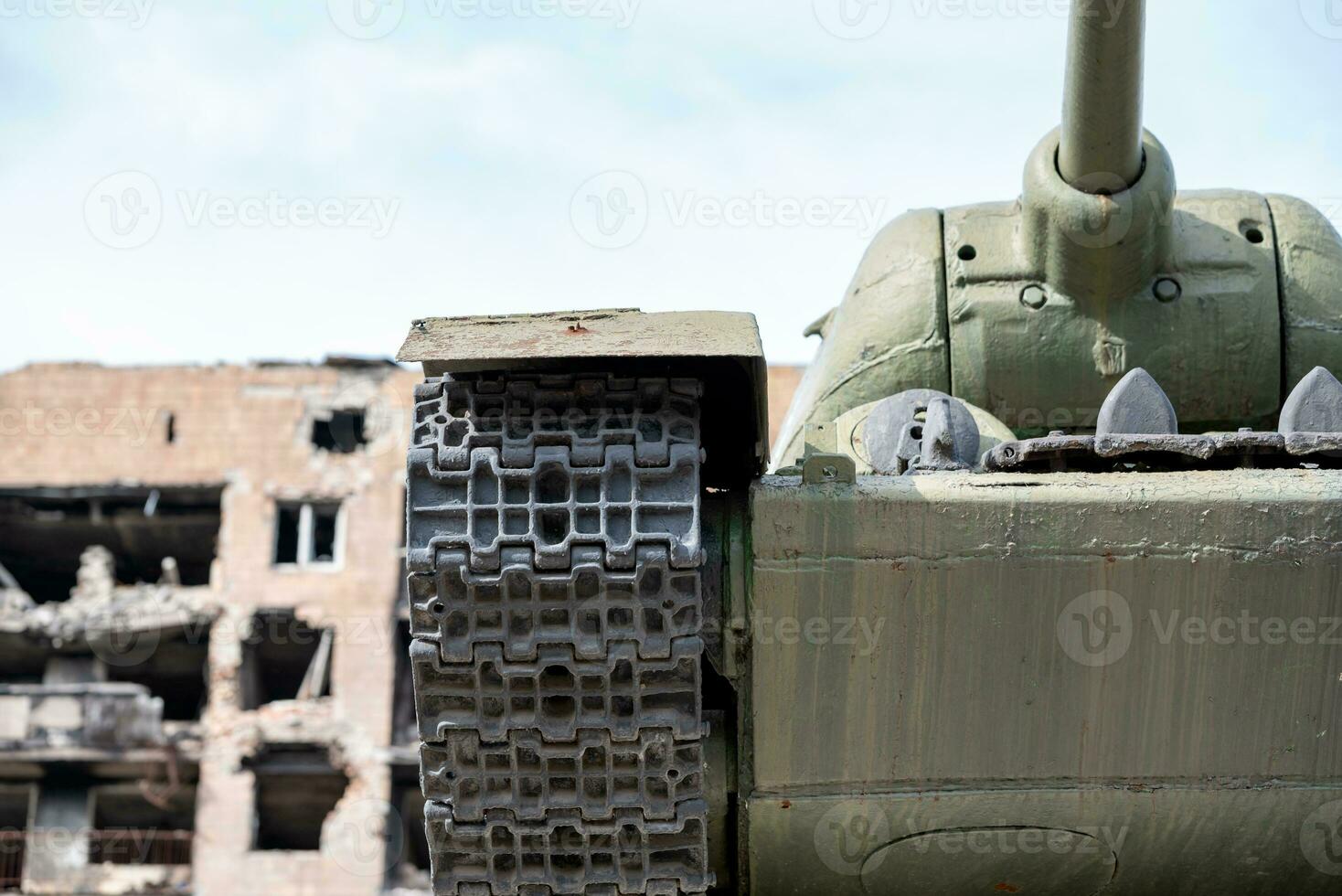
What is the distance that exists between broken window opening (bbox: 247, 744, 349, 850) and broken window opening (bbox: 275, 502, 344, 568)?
3.07 metres

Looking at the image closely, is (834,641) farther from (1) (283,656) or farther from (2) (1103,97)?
(1) (283,656)

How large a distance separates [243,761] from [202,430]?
532 cm

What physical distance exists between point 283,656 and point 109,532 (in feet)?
11.5

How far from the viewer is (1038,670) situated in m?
4.70

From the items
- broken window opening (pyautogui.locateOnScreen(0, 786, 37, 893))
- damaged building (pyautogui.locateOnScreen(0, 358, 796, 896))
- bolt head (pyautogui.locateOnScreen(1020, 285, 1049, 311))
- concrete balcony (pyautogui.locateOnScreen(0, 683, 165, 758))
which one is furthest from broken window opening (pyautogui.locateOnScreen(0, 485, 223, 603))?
bolt head (pyautogui.locateOnScreen(1020, 285, 1049, 311))

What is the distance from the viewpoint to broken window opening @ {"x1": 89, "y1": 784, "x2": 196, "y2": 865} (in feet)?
95.8

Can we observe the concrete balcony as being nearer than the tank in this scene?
No

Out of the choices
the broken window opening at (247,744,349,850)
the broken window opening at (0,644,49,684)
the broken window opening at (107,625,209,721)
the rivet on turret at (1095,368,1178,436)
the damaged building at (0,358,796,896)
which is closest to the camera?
the rivet on turret at (1095,368,1178,436)

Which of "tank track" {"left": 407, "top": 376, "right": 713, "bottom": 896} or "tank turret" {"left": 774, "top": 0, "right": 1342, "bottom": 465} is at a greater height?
"tank turret" {"left": 774, "top": 0, "right": 1342, "bottom": 465}

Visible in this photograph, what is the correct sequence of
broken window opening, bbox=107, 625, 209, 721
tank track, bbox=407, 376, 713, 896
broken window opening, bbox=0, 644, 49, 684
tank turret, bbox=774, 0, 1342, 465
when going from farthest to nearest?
broken window opening, bbox=107, 625, 209, 721 → broken window opening, bbox=0, 644, 49, 684 → tank turret, bbox=774, 0, 1342, 465 → tank track, bbox=407, 376, 713, 896

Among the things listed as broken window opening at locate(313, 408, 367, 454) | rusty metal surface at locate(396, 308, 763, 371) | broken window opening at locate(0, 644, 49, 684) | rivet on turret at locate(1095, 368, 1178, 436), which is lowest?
broken window opening at locate(0, 644, 49, 684)

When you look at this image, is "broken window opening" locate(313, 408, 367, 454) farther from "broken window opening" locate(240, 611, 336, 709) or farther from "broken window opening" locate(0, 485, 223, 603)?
"broken window opening" locate(240, 611, 336, 709)

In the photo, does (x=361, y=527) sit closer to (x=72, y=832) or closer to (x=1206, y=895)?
(x=72, y=832)

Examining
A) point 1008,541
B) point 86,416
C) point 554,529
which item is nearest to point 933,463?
point 1008,541
